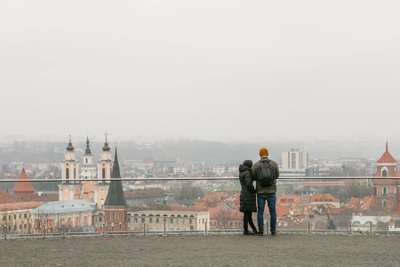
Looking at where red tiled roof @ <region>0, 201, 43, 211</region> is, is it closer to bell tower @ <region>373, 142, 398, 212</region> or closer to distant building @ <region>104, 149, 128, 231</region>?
distant building @ <region>104, 149, 128, 231</region>

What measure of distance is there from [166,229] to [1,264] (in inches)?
196

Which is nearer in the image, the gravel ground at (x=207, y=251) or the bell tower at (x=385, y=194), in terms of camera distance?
the gravel ground at (x=207, y=251)

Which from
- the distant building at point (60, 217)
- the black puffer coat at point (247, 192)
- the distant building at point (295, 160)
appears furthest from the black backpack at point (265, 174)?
the distant building at point (295, 160)

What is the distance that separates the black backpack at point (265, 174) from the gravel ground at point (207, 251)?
1.12 m

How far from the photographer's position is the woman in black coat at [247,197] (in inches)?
616

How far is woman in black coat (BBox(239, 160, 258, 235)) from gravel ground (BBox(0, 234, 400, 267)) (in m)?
0.42

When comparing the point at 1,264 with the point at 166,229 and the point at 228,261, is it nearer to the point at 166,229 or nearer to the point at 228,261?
the point at 228,261

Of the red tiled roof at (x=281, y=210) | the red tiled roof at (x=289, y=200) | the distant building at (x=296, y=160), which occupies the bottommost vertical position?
the red tiled roof at (x=281, y=210)

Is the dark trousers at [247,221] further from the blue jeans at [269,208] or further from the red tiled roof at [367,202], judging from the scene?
the red tiled roof at [367,202]

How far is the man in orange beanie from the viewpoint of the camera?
15.5m

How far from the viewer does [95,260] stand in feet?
40.1

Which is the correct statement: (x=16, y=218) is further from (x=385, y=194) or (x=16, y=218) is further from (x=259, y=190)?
(x=385, y=194)

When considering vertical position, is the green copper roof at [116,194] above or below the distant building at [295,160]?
below

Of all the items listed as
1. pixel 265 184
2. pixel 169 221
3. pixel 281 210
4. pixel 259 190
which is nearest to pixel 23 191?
pixel 169 221
